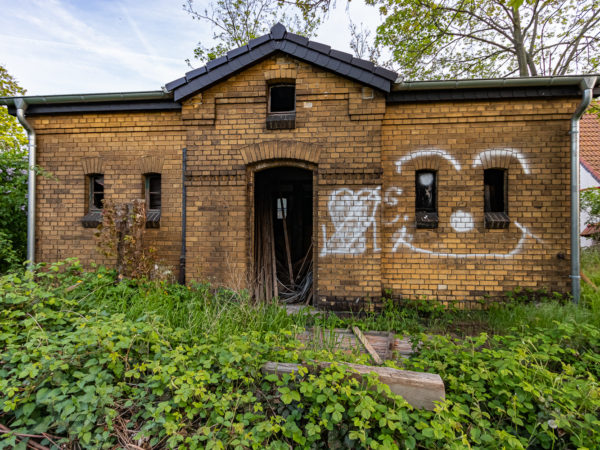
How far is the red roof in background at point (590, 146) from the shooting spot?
11.6 m

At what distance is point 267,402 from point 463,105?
5.58 m

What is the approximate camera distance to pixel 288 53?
517 cm

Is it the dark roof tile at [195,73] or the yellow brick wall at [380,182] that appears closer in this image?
the yellow brick wall at [380,182]

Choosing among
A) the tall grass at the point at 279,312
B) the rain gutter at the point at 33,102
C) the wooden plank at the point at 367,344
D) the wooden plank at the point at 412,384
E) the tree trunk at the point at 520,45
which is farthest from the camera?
the tree trunk at the point at 520,45

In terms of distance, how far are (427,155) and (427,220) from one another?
3.89 ft

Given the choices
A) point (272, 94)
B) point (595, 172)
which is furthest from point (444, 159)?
point (595, 172)

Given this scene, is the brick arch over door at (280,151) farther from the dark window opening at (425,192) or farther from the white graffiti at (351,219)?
the dark window opening at (425,192)

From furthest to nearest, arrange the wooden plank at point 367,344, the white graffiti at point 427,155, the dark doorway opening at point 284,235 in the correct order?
the dark doorway opening at point 284,235 < the white graffiti at point 427,155 < the wooden plank at point 367,344

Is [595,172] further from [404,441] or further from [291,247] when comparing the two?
[404,441]

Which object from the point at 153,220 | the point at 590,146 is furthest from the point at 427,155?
the point at 590,146

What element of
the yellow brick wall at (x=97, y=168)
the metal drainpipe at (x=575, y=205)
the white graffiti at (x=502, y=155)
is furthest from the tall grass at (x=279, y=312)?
the white graffiti at (x=502, y=155)

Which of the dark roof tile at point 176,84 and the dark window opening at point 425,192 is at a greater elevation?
the dark roof tile at point 176,84

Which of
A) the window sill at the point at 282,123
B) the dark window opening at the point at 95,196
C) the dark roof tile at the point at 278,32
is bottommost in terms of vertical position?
the dark window opening at the point at 95,196

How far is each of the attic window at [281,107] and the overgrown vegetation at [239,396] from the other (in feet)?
12.3
